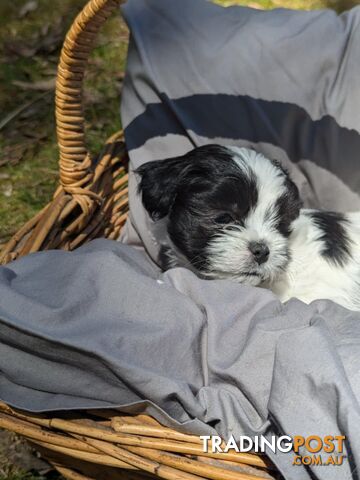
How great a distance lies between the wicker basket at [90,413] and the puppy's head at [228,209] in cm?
53

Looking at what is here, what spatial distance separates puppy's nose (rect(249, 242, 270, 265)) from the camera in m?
2.79

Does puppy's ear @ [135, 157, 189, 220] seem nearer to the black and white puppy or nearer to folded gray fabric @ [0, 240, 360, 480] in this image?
the black and white puppy

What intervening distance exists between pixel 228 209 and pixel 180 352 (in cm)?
67

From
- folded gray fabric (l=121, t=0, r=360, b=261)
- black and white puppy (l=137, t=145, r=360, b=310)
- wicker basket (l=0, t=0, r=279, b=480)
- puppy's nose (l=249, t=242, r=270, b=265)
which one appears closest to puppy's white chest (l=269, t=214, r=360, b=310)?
black and white puppy (l=137, t=145, r=360, b=310)

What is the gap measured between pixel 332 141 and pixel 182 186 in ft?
3.46

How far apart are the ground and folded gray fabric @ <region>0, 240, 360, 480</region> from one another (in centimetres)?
176

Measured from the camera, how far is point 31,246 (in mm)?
3168

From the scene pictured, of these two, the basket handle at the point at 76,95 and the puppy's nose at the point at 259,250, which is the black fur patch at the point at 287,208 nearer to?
the puppy's nose at the point at 259,250

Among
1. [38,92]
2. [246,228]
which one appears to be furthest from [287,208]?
[38,92]

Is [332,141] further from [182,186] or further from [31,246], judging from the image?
[31,246]

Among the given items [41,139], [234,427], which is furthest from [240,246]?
[41,139]

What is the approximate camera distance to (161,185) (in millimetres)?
2994

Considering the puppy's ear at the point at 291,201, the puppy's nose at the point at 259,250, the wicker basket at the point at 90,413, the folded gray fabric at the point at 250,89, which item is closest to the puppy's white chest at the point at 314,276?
the puppy's ear at the point at 291,201

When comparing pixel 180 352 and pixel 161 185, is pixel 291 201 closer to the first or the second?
pixel 161 185
